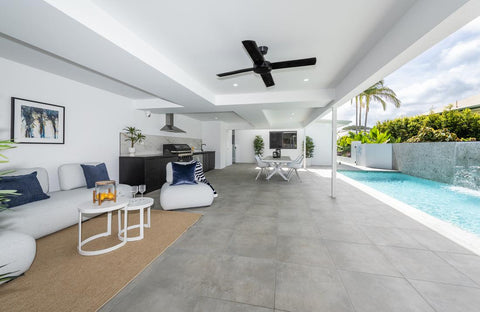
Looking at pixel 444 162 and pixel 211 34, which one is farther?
pixel 444 162

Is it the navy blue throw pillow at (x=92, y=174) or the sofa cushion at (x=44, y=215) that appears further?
the navy blue throw pillow at (x=92, y=174)

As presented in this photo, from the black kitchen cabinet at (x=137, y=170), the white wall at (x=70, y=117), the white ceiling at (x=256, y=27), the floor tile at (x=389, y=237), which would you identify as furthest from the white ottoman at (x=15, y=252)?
the floor tile at (x=389, y=237)

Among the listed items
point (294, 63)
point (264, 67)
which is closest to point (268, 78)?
point (264, 67)

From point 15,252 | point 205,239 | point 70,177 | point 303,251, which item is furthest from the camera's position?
point 70,177

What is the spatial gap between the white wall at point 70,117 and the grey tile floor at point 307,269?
119 inches

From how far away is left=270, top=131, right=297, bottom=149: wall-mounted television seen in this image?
11.7 meters

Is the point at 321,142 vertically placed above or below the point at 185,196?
above

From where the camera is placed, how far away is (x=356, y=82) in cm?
327

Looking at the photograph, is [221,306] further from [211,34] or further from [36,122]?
[36,122]

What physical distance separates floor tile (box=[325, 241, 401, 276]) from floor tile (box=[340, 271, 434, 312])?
9 cm

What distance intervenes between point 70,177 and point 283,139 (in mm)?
10361

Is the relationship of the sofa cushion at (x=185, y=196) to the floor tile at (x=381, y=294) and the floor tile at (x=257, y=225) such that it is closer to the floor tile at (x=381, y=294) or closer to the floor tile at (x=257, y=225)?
the floor tile at (x=257, y=225)

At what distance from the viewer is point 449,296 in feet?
4.82

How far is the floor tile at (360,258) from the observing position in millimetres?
1806
